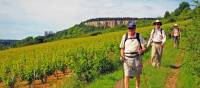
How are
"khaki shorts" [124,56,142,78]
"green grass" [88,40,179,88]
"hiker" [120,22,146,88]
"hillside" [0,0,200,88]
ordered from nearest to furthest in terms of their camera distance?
"hiker" [120,22,146,88] → "khaki shorts" [124,56,142,78] → "hillside" [0,0,200,88] → "green grass" [88,40,179,88]

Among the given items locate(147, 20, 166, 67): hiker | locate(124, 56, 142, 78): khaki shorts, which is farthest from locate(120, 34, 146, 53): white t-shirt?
locate(147, 20, 166, 67): hiker

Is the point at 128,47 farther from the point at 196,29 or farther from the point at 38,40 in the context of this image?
the point at 38,40

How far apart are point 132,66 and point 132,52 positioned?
0.42m

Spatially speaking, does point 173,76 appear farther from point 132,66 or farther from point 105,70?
point 132,66

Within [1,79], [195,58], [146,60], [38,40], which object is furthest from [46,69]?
[38,40]

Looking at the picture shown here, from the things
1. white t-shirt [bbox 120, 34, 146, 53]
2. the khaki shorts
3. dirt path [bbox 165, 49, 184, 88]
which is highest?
white t-shirt [bbox 120, 34, 146, 53]

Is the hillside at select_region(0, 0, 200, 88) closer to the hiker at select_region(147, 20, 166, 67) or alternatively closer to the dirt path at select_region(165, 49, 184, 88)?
the dirt path at select_region(165, 49, 184, 88)

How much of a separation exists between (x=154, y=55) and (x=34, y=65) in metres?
12.3

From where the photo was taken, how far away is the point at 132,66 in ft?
53.7

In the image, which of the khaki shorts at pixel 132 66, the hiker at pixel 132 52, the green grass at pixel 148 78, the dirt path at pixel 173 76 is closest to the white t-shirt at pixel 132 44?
the hiker at pixel 132 52

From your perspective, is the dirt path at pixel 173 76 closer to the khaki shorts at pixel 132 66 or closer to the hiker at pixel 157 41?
the hiker at pixel 157 41

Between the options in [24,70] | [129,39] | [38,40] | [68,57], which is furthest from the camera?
[38,40]

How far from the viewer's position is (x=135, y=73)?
1648cm

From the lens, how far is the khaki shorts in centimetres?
1636
